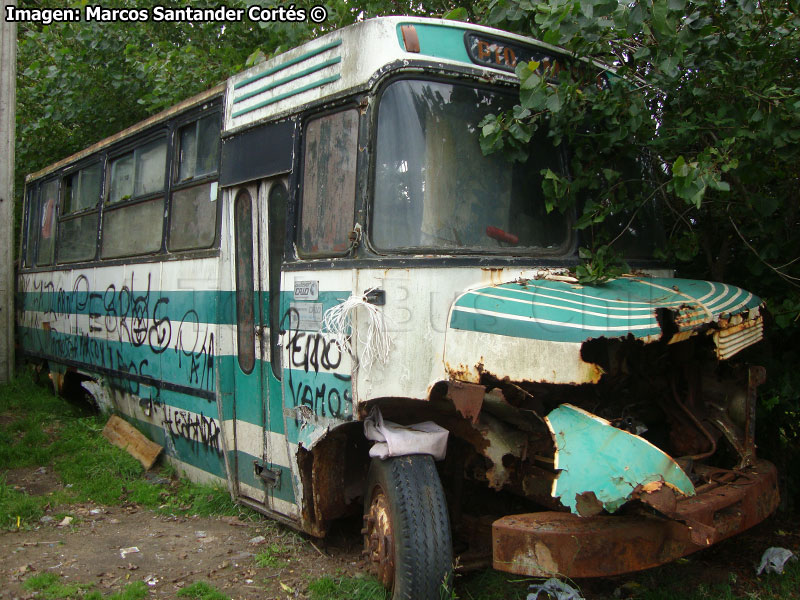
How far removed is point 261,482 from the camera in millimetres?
4926

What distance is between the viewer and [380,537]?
388 cm

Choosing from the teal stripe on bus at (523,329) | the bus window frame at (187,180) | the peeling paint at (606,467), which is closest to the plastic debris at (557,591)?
the peeling paint at (606,467)

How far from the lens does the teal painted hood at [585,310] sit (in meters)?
3.22

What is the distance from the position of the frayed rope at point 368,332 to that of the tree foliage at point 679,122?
1.03 m

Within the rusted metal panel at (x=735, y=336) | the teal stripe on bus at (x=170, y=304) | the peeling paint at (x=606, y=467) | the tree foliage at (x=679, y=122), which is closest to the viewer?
the peeling paint at (x=606, y=467)

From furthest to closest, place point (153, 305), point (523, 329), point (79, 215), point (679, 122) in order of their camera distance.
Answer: point (79, 215), point (153, 305), point (679, 122), point (523, 329)

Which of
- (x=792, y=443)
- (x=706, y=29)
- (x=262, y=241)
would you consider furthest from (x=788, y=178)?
(x=262, y=241)

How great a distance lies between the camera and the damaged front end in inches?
122

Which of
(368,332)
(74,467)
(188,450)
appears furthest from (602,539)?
(74,467)

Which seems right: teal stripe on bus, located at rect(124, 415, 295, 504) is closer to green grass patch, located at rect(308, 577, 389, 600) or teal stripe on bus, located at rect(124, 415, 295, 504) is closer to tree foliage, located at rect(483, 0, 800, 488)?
green grass patch, located at rect(308, 577, 389, 600)

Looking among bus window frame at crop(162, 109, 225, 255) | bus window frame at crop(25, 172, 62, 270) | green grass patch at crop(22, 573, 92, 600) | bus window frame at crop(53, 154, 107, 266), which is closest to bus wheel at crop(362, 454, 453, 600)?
green grass patch at crop(22, 573, 92, 600)

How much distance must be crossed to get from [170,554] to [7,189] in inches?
272

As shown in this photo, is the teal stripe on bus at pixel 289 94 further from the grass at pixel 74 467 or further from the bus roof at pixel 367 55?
the grass at pixel 74 467

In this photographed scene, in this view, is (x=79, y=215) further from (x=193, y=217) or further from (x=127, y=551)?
(x=127, y=551)
